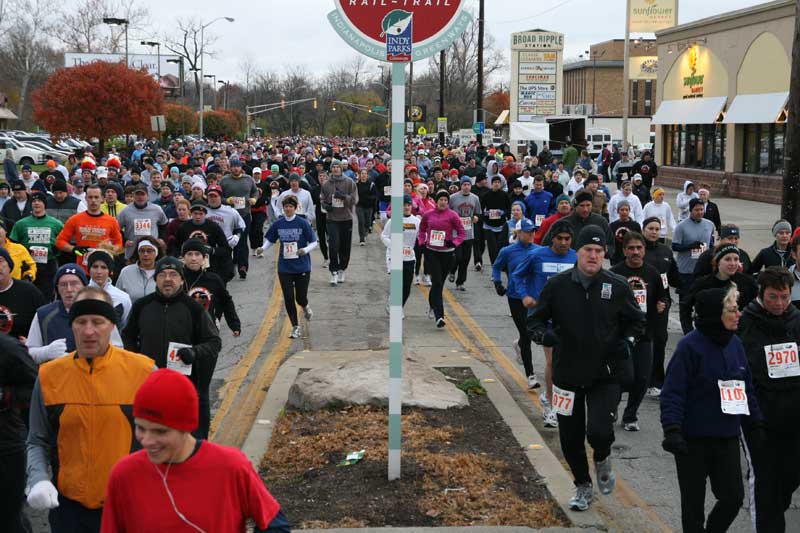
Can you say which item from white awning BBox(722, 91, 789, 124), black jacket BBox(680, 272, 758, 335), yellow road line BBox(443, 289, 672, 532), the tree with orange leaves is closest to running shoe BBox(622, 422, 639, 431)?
yellow road line BBox(443, 289, 672, 532)

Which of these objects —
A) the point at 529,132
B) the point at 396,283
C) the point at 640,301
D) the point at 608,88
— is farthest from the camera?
the point at 608,88

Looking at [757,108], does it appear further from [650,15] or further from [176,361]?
[176,361]

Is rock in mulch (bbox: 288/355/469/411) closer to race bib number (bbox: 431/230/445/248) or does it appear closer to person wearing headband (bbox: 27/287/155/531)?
race bib number (bbox: 431/230/445/248)

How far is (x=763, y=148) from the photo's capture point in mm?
35125

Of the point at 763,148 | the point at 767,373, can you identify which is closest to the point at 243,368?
the point at 767,373

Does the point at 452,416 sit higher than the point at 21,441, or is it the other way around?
the point at 21,441

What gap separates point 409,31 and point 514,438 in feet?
11.8

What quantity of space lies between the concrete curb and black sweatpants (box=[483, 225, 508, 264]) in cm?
606

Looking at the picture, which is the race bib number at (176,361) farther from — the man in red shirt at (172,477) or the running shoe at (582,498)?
the man in red shirt at (172,477)

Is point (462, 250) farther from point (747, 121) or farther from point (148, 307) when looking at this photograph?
point (747, 121)

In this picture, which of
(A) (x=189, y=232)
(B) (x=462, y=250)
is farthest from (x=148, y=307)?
(B) (x=462, y=250)

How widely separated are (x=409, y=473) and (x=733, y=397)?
8.49 feet

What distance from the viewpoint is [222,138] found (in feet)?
259

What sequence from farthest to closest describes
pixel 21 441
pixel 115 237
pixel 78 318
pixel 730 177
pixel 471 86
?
1. pixel 471 86
2. pixel 730 177
3. pixel 115 237
4. pixel 21 441
5. pixel 78 318
